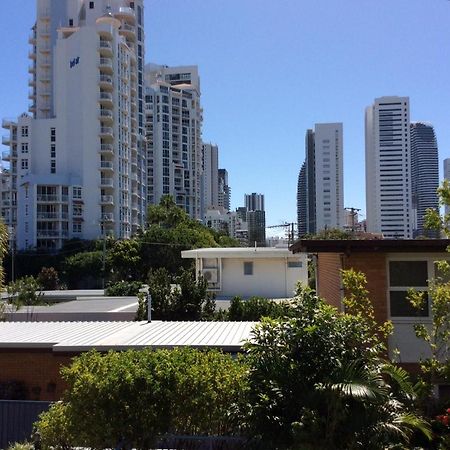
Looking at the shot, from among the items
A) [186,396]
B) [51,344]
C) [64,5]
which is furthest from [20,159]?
[186,396]

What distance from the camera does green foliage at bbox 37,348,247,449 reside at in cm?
637

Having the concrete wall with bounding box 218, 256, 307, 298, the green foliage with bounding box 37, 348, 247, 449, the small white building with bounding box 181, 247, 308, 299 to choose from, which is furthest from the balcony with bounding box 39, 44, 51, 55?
the green foliage with bounding box 37, 348, 247, 449

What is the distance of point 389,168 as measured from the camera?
89312 millimetres

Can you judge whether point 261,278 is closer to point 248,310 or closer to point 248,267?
point 248,267

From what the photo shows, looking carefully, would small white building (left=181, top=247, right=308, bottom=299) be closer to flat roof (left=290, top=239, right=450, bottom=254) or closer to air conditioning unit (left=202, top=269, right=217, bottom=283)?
air conditioning unit (left=202, top=269, right=217, bottom=283)

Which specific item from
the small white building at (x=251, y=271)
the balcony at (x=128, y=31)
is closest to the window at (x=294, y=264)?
the small white building at (x=251, y=271)

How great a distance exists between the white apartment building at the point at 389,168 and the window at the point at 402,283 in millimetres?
73715

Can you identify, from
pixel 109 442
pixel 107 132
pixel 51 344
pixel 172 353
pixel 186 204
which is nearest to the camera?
pixel 109 442

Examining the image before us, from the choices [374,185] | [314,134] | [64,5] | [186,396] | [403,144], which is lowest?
[186,396]

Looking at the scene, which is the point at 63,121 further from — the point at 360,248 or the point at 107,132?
→ the point at 360,248

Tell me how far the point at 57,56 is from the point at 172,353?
82137 millimetres

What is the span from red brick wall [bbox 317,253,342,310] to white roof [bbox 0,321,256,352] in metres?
2.22

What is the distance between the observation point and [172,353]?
713cm

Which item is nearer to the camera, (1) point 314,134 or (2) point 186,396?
(2) point 186,396
